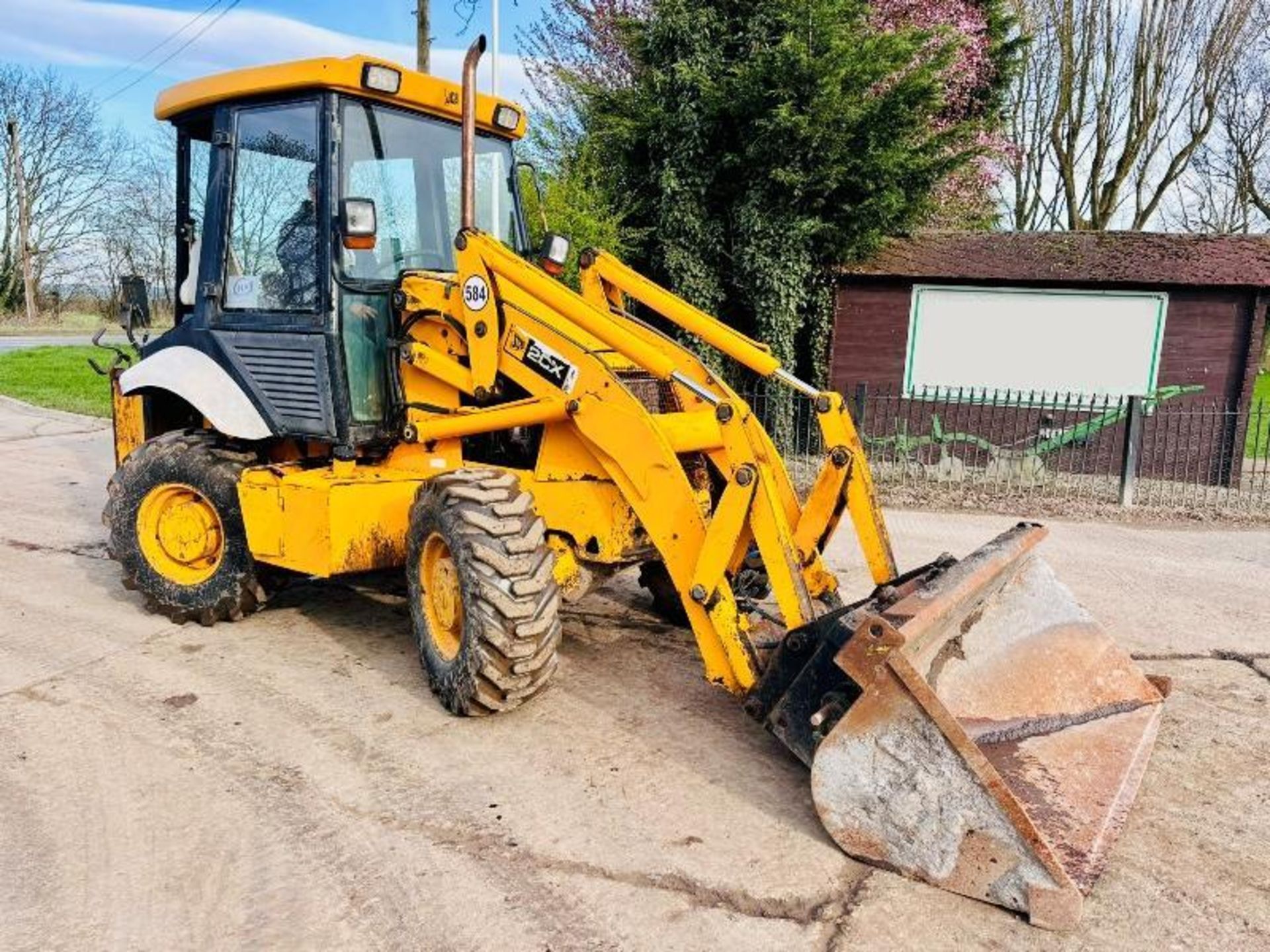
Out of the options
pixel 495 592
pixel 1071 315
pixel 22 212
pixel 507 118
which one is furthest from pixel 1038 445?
pixel 22 212

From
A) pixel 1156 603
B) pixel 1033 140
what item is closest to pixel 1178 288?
pixel 1156 603

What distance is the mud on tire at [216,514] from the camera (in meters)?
5.05

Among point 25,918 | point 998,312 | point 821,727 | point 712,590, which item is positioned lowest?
point 25,918

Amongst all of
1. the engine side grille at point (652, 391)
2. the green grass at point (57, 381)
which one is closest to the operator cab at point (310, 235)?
the engine side grille at point (652, 391)

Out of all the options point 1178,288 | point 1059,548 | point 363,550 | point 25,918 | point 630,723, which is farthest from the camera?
point 1178,288

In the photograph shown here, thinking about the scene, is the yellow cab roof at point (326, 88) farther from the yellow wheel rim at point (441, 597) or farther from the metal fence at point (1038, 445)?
the metal fence at point (1038, 445)

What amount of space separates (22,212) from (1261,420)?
40.2m

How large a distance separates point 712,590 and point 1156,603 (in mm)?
4116

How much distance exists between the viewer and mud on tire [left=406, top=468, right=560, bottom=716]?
153 inches

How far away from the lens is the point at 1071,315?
11.9m

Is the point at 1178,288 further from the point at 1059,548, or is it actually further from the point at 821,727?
the point at 821,727

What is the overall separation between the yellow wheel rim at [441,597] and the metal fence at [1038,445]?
6616 millimetres

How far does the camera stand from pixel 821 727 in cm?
323

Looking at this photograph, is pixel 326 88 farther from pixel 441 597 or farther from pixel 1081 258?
pixel 1081 258
